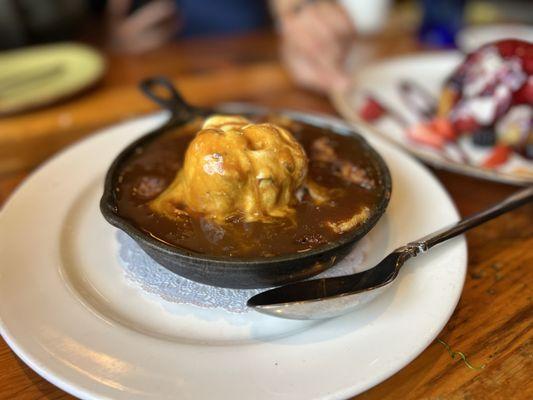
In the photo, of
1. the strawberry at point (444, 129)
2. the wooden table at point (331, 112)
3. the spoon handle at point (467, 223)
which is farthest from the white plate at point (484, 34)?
the spoon handle at point (467, 223)

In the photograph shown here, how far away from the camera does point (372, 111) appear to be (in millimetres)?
1652

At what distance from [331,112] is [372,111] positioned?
14 cm

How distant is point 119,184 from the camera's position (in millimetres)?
1015

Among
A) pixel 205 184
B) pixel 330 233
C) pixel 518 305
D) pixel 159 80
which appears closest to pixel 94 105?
pixel 159 80

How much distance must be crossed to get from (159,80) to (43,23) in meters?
1.06

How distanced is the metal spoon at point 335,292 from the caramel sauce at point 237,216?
0.07 metres

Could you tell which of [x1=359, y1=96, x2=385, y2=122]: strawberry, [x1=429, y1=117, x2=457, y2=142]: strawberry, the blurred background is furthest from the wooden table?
[x1=429, y1=117, x2=457, y2=142]: strawberry

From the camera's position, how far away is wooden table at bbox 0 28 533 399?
0.81 meters

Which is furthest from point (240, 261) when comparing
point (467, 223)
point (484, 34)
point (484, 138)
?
point (484, 34)

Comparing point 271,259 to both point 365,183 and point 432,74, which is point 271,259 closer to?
point 365,183

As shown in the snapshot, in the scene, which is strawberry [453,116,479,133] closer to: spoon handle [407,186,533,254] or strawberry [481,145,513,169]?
strawberry [481,145,513,169]

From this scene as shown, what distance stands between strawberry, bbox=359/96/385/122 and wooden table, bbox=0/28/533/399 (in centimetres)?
12

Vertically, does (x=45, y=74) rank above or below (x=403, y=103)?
above

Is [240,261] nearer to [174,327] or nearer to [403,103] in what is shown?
[174,327]
